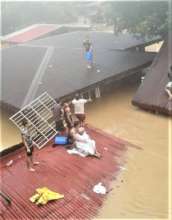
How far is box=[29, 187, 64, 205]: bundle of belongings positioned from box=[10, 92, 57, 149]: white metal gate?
→ 260cm

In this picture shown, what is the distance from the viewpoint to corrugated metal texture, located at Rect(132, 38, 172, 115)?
12.5 metres

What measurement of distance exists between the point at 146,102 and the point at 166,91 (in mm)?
857

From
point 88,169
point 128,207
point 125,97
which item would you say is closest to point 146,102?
point 125,97

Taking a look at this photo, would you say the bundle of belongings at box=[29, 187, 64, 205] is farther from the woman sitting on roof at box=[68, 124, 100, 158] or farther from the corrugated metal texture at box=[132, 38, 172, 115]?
the corrugated metal texture at box=[132, 38, 172, 115]

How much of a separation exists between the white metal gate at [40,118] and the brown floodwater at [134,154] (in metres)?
1.47

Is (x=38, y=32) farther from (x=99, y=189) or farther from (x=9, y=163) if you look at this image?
(x=99, y=189)

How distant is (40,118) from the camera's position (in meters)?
11.4

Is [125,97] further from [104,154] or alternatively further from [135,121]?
[104,154]

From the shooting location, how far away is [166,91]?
41.6 ft

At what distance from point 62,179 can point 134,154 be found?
2.45 metres

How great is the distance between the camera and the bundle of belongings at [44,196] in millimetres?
7766

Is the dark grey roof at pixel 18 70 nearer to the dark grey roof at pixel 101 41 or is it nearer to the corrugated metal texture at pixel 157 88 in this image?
the dark grey roof at pixel 101 41

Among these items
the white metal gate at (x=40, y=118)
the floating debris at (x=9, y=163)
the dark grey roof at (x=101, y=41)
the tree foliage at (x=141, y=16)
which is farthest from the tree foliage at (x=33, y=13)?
the floating debris at (x=9, y=163)

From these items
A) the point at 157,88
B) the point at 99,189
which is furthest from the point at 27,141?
the point at 157,88
